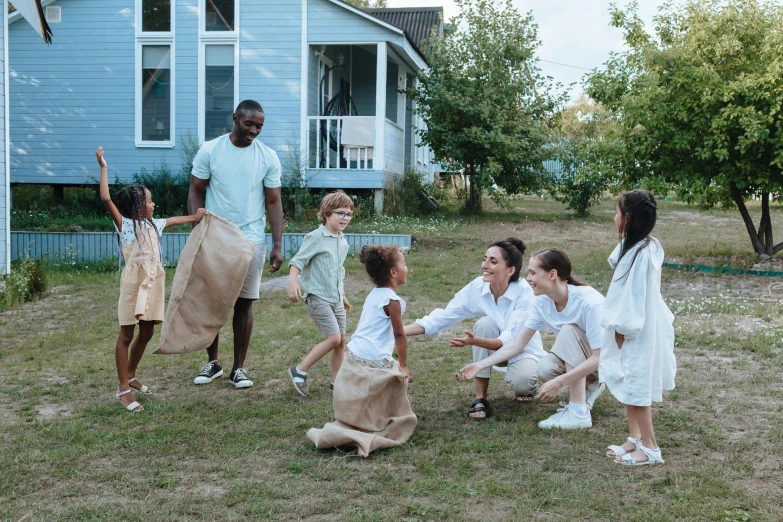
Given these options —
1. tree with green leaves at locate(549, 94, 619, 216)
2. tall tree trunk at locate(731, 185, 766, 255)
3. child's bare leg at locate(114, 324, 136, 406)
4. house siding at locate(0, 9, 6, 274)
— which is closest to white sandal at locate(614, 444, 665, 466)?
child's bare leg at locate(114, 324, 136, 406)

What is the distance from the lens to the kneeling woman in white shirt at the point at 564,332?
4344 millimetres

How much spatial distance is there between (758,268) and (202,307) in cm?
796

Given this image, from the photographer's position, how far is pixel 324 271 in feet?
16.9

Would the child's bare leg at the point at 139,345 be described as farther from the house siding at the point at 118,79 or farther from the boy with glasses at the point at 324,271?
the house siding at the point at 118,79

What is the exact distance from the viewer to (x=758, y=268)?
10289mm

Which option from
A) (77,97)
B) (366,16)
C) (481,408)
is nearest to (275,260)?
(481,408)

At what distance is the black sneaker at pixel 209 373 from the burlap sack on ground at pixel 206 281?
1.54 ft

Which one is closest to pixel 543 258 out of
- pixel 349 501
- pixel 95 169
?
pixel 349 501

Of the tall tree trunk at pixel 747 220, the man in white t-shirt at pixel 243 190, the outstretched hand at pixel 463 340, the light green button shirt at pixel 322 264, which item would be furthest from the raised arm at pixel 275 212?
the tall tree trunk at pixel 747 220

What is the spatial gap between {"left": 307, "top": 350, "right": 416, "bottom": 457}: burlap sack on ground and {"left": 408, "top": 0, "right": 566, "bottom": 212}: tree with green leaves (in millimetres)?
11989

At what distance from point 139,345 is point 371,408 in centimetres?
179

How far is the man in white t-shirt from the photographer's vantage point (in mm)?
5309

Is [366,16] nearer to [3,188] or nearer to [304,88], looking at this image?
[304,88]

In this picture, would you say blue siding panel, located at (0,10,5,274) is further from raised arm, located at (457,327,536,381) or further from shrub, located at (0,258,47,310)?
raised arm, located at (457,327,536,381)
